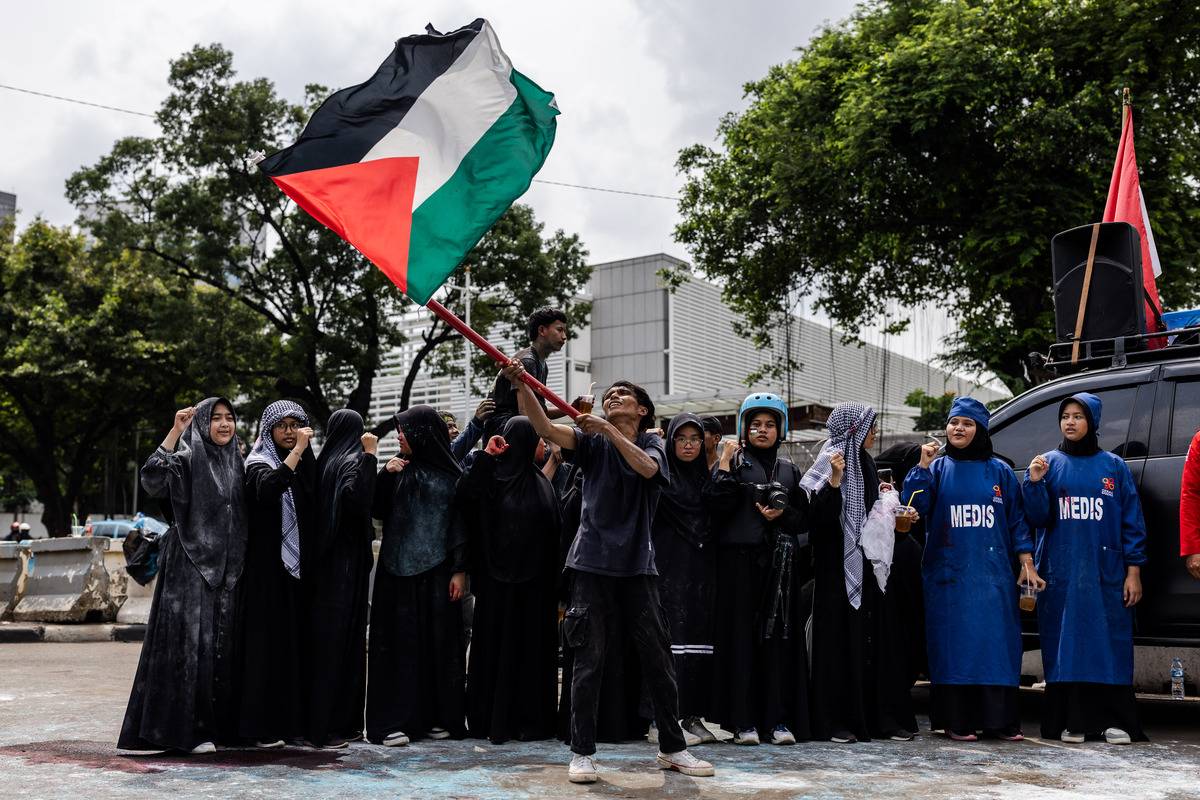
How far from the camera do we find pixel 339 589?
6168 millimetres

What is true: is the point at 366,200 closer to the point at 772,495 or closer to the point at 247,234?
the point at 772,495

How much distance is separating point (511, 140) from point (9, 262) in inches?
1104

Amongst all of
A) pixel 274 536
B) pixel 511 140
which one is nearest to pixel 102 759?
pixel 274 536

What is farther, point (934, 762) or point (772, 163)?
point (772, 163)

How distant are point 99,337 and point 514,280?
36.2 feet

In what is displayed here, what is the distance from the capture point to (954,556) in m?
6.46

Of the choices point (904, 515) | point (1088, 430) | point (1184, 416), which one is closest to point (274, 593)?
point (904, 515)

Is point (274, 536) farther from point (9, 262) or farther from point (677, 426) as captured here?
point (9, 262)

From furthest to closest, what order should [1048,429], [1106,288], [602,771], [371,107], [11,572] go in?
[11,572] → [1106,288] → [1048,429] → [371,107] → [602,771]

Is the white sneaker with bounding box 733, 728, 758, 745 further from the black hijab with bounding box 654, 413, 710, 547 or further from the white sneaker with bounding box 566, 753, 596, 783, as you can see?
the white sneaker with bounding box 566, 753, 596, 783

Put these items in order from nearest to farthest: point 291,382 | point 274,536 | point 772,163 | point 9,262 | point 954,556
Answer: point 274,536
point 954,556
point 772,163
point 291,382
point 9,262

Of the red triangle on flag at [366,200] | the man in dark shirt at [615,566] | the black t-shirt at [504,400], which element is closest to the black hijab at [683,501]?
the man in dark shirt at [615,566]

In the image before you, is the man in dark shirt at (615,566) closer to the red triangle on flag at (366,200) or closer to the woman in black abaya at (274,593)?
the red triangle on flag at (366,200)

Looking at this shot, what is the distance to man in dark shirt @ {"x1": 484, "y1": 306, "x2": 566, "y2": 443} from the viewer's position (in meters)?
6.68
